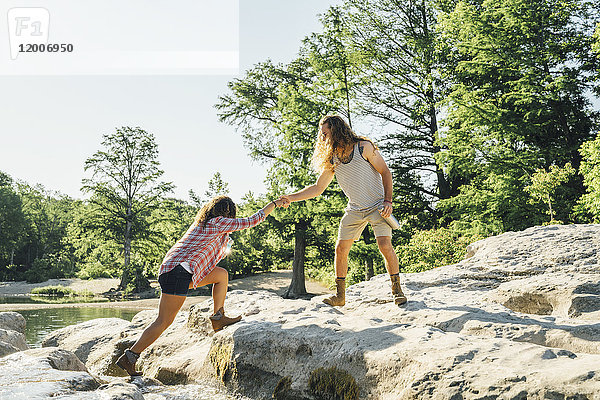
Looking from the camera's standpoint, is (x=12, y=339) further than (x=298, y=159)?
No

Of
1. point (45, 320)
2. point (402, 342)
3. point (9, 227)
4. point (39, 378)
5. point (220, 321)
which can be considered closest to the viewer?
point (39, 378)

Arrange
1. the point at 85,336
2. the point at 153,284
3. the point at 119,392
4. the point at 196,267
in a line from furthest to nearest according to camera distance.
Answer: the point at 153,284 < the point at 85,336 < the point at 196,267 < the point at 119,392

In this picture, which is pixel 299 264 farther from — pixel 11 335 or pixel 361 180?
pixel 361 180

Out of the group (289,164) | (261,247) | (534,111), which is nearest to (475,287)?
(534,111)

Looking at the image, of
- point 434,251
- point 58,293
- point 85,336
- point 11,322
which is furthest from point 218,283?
point 58,293

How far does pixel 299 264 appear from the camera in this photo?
2002 centimetres

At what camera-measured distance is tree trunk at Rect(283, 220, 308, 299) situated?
19734 millimetres

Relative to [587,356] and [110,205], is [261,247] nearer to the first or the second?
[110,205]

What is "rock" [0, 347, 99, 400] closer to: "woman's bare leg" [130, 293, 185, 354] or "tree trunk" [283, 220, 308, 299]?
"woman's bare leg" [130, 293, 185, 354]

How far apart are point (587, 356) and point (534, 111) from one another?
49.0ft

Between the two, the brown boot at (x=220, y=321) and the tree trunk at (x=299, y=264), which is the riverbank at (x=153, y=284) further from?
the brown boot at (x=220, y=321)

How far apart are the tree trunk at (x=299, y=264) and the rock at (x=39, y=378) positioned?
1583 centimetres

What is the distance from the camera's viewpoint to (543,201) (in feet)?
49.9

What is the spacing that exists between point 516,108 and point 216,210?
15.1 m
